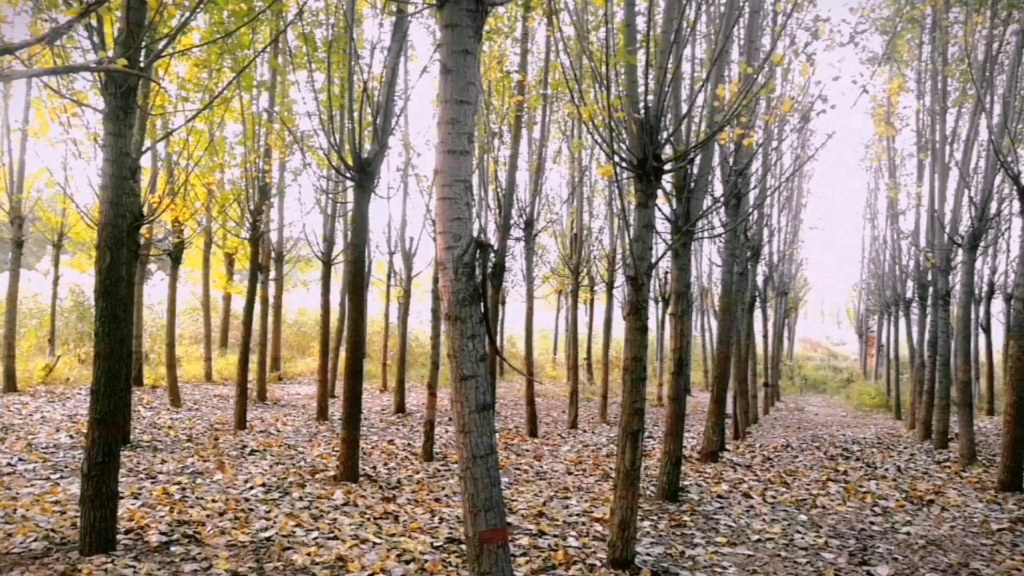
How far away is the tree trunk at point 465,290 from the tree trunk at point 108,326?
113 inches

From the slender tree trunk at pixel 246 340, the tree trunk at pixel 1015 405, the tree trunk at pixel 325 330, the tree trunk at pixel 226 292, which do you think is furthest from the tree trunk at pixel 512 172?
the tree trunk at pixel 226 292

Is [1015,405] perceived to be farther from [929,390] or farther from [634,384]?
[634,384]

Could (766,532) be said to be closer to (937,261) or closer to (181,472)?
(181,472)

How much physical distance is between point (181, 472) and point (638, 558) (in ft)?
→ 16.9

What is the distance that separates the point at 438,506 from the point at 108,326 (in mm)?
3592

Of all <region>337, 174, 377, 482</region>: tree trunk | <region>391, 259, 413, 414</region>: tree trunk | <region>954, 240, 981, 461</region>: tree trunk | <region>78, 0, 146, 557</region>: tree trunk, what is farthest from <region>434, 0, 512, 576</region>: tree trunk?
<region>391, 259, 413, 414</region>: tree trunk

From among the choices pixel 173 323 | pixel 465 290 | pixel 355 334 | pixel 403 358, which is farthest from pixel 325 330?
pixel 465 290

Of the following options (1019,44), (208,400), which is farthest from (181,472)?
(1019,44)

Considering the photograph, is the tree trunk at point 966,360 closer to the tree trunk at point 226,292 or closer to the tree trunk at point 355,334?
the tree trunk at point 355,334

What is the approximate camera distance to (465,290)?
2.86 m

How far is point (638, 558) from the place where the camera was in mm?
5156

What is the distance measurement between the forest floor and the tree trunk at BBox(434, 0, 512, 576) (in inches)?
82.2

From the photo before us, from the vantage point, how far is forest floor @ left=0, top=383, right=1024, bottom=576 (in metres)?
4.86

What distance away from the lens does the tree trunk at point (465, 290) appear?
9.34 ft
